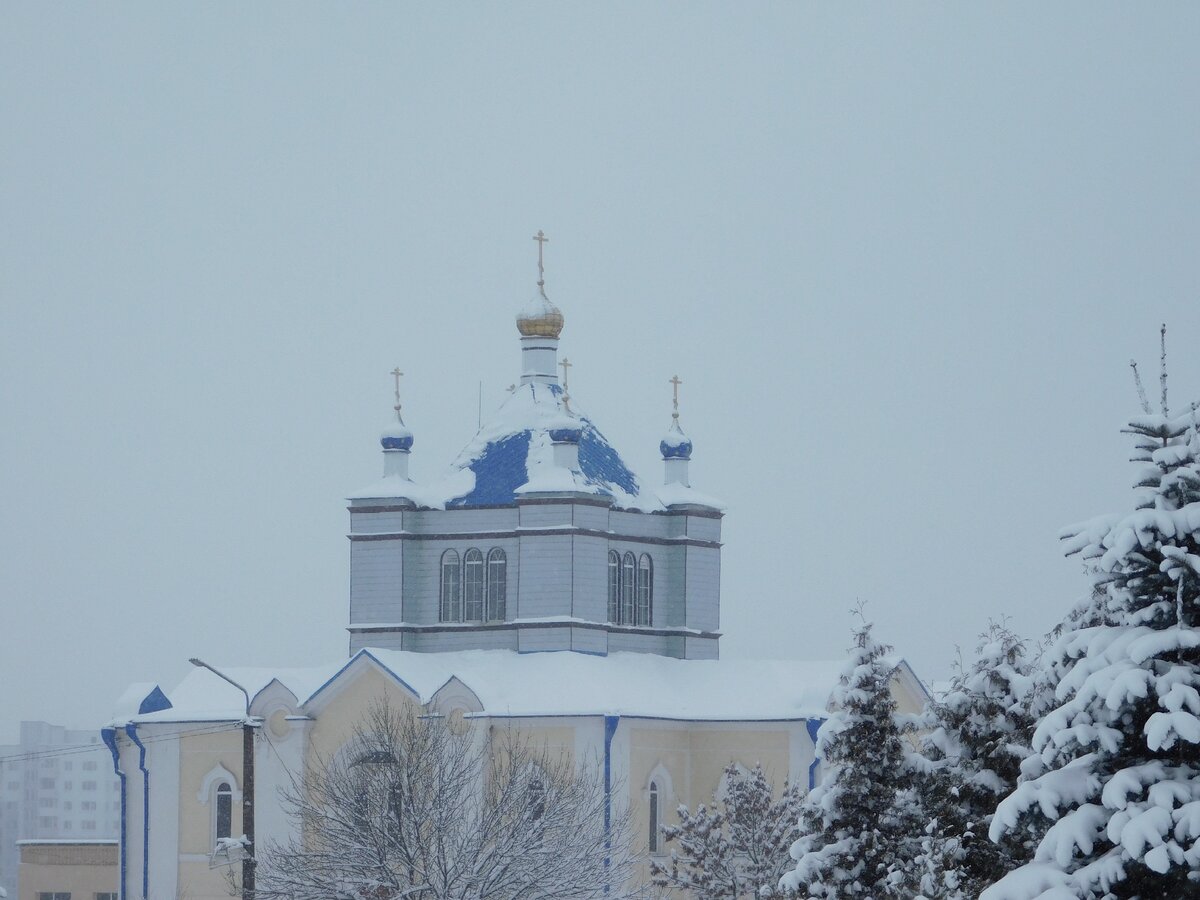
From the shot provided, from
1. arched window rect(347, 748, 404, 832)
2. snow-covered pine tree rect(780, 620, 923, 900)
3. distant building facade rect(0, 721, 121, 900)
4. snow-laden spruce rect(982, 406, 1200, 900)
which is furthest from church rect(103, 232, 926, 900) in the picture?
distant building facade rect(0, 721, 121, 900)

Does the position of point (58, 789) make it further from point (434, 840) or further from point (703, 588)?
point (434, 840)

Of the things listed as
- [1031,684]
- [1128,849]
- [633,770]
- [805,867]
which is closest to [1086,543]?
[1128,849]

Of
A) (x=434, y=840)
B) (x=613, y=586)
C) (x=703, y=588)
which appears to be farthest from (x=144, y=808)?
(x=434, y=840)

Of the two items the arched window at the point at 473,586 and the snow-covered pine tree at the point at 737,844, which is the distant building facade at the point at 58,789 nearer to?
the arched window at the point at 473,586

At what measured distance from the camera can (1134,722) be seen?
14.2 metres

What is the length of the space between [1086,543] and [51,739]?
443 ft

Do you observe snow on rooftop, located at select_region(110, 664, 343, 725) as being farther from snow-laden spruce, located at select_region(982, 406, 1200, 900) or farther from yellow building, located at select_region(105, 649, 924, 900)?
snow-laden spruce, located at select_region(982, 406, 1200, 900)

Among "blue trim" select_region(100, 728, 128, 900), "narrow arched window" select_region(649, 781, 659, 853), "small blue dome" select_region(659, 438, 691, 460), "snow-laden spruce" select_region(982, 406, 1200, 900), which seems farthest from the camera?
"small blue dome" select_region(659, 438, 691, 460)

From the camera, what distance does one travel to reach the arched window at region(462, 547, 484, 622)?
4294 cm

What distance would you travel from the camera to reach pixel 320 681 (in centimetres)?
4172

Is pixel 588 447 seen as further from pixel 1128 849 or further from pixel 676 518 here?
pixel 1128 849

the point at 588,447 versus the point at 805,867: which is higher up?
the point at 588,447

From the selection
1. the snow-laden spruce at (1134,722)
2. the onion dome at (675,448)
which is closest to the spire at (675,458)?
the onion dome at (675,448)

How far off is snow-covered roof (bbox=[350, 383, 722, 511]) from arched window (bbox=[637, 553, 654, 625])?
991 millimetres
